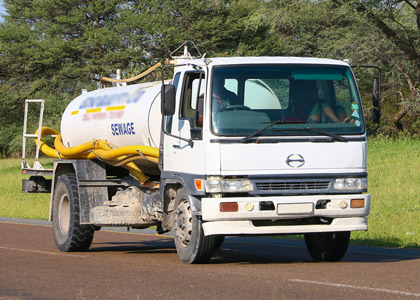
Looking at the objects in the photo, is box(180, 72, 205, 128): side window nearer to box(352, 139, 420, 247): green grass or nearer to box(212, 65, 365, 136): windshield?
box(212, 65, 365, 136): windshield

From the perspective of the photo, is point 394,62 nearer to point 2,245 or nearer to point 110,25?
point 110,25

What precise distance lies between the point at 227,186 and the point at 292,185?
2.56 feet

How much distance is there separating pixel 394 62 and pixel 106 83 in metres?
30.1

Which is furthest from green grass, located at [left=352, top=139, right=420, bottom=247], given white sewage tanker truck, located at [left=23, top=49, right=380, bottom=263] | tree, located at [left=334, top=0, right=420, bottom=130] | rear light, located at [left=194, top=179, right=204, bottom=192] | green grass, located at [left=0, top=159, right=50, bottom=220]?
green grass, located at [left=0, top=159, right=50, bottom=220]

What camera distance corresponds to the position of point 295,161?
1063 cm

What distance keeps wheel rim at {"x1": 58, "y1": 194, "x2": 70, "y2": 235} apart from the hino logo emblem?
16.3 ft

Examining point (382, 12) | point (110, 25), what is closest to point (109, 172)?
point (382, 12)

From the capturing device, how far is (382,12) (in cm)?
3531

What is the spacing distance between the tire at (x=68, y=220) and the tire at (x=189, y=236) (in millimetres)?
2963

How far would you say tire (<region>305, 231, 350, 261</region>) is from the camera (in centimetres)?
1155

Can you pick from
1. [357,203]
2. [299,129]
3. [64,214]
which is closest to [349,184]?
[357,203]

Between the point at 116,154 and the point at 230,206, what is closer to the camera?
the point at 230,206

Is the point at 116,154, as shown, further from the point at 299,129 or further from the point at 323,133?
the point at 323,133

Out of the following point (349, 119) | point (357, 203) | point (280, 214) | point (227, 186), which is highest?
point (349, 119)
